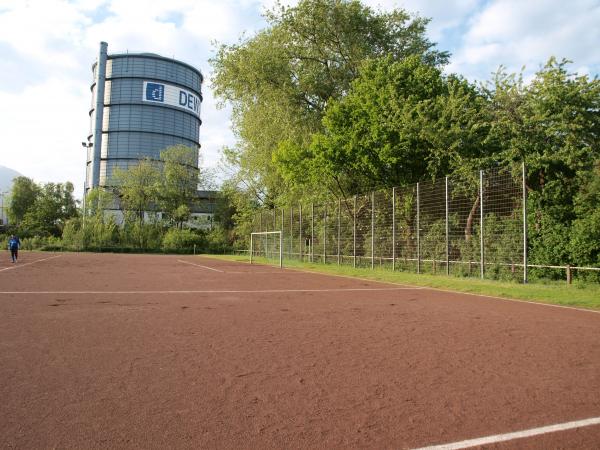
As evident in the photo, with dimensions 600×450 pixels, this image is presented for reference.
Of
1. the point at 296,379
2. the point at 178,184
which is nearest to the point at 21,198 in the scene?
the point at 178,184

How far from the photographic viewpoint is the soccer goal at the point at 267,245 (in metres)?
31.1

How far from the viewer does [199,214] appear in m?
80.2

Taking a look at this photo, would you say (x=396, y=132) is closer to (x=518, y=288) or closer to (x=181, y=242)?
(x=518, y=288)

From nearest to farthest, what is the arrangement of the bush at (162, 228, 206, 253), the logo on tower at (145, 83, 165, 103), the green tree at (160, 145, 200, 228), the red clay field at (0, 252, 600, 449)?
the red clay field at (0, 252, 600, 449) → the bush at (162, 228, 206, 253) → the green tree at (160, 145, 200, 228) → the logo on tower at (145, 83, 165, 103)

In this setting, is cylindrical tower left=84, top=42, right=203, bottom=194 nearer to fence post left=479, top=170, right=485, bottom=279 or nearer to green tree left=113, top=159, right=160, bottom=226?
green tree left=113, top=159, right=160, bottom=226

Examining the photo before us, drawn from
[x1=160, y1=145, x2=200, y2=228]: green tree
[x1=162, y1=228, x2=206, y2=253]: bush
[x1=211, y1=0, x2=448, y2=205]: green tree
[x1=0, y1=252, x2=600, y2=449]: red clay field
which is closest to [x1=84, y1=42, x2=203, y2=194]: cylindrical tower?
[x1=160, y1=145, x2=200, y2=228]: green tree

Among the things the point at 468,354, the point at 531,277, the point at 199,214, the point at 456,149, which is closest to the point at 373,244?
the point at 456,149

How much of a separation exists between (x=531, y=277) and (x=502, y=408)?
1218 cm

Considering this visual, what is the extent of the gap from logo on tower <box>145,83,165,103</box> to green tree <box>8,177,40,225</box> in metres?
24.8

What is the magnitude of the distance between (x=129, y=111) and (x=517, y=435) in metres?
91.9

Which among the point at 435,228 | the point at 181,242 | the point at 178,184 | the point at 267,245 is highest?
the point at 178,184

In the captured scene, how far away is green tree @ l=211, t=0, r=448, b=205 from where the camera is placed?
27.3 meters

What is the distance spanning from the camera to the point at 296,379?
4.47 m

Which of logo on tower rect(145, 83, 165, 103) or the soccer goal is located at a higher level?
logo on tower rect(145, 83, 165, 103)
